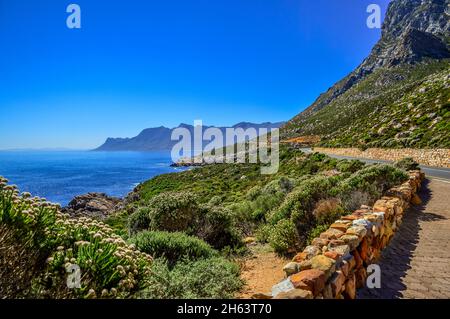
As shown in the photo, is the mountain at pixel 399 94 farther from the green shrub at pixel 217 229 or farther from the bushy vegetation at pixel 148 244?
the green shrub at pixel 217 229

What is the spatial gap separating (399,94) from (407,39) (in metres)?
50.4

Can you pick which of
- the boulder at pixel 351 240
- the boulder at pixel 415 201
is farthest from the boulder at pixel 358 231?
the boulder at pixel 415 201

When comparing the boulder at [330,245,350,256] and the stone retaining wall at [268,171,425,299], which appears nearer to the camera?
the stone retaining wall at [268,171,425,299]

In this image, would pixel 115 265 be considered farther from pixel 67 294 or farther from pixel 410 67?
pixel 410 67

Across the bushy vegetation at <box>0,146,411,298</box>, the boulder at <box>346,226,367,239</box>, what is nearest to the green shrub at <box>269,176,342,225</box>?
the bushy vegetation at <box>0,146,411,298</box>

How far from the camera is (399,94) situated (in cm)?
6238

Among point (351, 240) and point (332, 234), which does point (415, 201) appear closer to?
point (332, 234)

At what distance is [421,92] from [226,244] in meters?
53.4

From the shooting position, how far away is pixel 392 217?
704 cm

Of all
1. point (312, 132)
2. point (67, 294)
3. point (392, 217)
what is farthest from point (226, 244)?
point (312, 132)

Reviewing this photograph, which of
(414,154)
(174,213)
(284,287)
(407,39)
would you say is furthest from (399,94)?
(284,287)

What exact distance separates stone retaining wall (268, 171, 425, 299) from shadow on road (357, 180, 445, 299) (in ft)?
0.53

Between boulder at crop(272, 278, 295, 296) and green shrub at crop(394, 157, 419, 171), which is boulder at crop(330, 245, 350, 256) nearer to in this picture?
boulder at crop(272, 278, 295, 296)

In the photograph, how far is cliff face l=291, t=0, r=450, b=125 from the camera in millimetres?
95062
